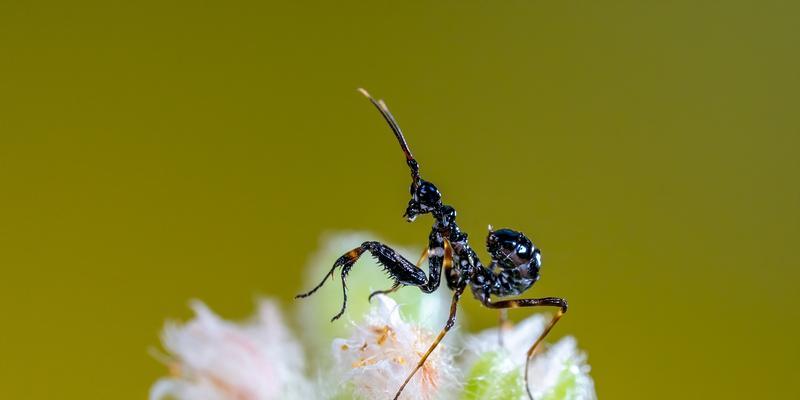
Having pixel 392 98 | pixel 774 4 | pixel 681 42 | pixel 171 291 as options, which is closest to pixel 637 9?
pixel 681 42

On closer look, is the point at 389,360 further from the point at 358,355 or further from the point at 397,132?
the point at 397,132

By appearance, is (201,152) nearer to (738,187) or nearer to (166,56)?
(166,56)

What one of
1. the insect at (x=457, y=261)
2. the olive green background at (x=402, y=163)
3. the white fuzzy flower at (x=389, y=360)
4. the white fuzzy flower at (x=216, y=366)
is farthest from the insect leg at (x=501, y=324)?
the olive green background at (x=402, y=163)

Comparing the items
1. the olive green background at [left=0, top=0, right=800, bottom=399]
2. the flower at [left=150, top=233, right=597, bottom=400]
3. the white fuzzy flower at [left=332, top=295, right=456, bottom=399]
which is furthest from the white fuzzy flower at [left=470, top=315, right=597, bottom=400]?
the olive green background at [left=0, top=0, right=800, bottom=399]

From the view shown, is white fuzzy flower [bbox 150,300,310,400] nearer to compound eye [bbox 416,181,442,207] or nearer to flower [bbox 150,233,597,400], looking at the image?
flower [bbox 150,233,597,400]

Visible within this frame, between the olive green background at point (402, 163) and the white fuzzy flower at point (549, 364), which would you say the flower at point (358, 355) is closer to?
the white fuzzy flower at point (549, 364)

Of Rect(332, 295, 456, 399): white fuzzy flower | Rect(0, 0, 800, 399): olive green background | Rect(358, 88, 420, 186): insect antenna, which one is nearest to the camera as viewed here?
Rect(332, 295, 456, 399): white fuzzy flower

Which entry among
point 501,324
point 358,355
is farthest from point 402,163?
point 358,355
